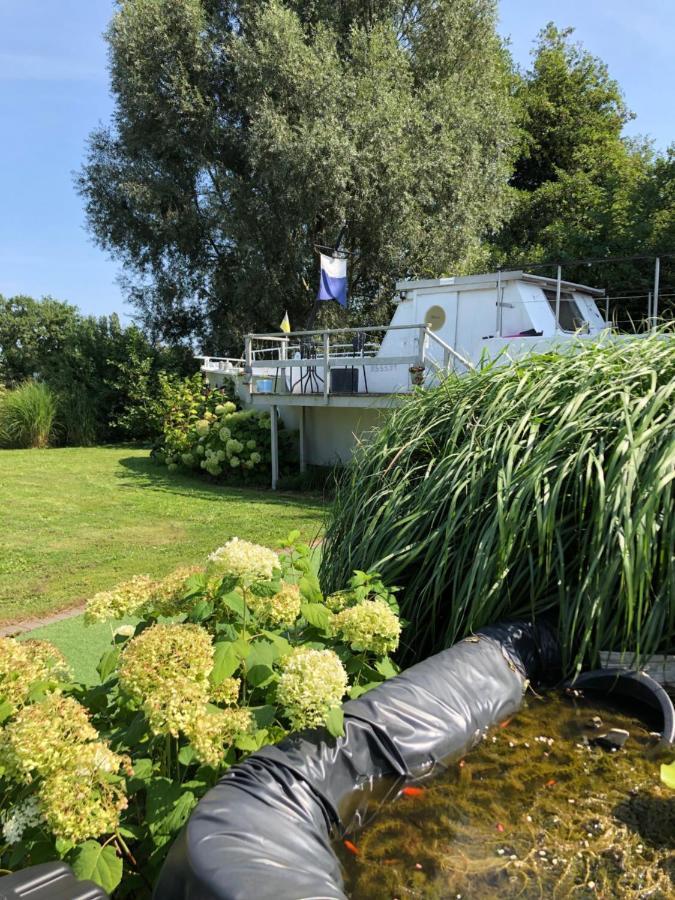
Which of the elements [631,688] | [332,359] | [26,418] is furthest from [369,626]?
[26,418]

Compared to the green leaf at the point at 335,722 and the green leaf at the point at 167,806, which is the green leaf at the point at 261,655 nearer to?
the green leaf at the point at 335,722

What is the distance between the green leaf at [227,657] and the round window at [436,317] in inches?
389

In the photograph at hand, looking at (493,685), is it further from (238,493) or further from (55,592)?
(238,493)

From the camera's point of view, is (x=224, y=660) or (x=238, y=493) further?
(x=238, y=493)

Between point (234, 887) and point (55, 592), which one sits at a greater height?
point (234, 887)

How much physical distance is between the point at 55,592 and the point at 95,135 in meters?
18.1

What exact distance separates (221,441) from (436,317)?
4361 mm

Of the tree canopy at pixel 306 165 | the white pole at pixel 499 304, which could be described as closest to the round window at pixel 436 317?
the white pole at pixel 499 304

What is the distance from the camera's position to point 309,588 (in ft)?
7.61

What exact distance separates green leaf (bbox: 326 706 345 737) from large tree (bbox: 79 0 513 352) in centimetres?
1627

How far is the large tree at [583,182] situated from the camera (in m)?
17.0

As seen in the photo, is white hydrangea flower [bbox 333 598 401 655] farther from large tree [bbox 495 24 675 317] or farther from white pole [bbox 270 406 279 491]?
large tree [bbox 495 24 675 317]

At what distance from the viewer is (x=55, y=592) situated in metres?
5.51

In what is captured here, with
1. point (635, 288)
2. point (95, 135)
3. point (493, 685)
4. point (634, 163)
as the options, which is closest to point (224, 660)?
point (493, 685)
